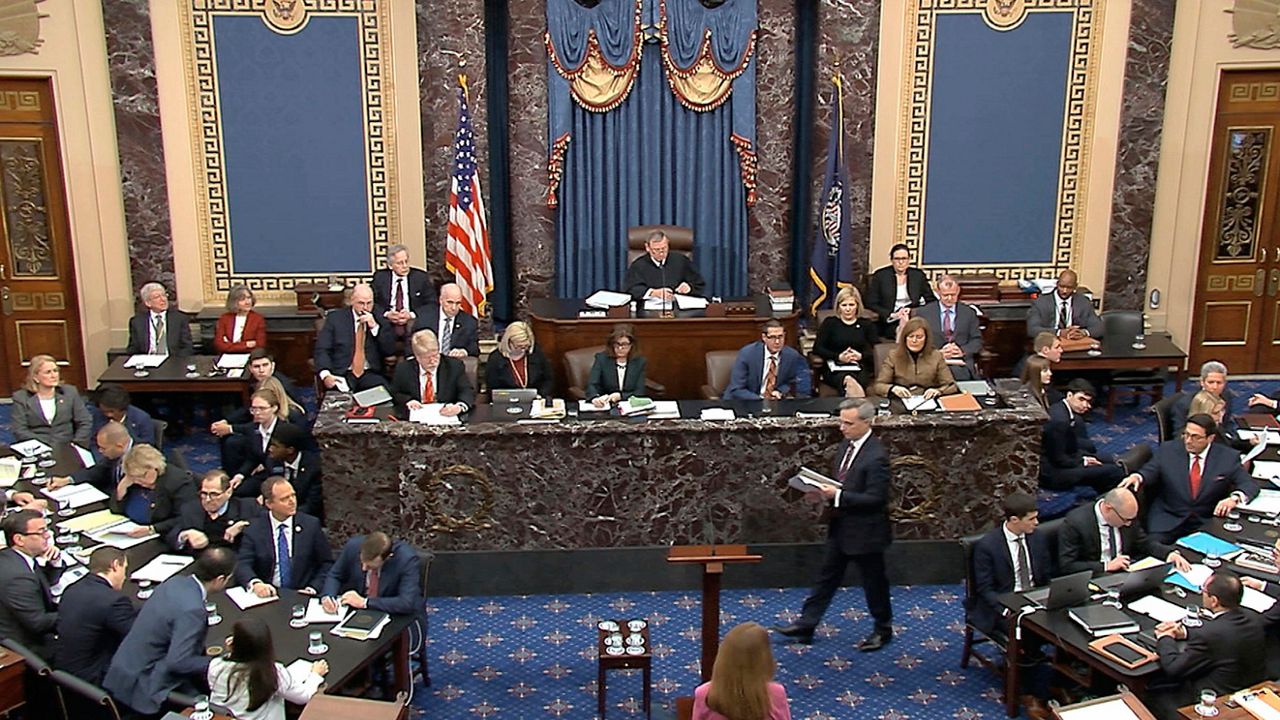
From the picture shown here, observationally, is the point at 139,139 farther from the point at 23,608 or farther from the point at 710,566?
the point at 710,566

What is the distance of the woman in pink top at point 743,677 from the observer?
4.72 m

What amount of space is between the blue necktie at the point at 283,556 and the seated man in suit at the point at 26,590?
1.15 m

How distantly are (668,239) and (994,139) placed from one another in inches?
132

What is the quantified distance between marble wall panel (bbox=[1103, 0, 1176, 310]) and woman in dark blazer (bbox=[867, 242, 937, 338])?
88.3 inches

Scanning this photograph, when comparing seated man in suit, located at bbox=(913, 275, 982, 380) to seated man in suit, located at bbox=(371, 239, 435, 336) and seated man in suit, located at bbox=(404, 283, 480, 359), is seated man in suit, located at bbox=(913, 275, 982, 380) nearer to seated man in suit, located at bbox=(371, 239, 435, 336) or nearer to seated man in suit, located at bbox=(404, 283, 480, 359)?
seated man in suit, located at bbox=(404, 283, 480, 359)

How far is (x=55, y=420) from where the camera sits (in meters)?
9.13

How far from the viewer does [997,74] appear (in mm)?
12188

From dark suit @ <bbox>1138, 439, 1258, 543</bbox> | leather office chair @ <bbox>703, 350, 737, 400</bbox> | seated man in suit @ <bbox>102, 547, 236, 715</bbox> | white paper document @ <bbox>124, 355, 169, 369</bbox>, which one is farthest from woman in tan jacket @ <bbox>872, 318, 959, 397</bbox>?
white paper document @ <bbox>124, 355, 169, 369</bbox>

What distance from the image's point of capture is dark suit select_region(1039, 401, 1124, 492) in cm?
901

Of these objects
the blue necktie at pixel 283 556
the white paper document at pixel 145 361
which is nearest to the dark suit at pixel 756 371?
the blue necktie at pixel 283 556

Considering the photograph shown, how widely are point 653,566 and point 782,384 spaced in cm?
202

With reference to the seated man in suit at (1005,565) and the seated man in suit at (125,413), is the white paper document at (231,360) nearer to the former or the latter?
the seated man in suit at (125,413)

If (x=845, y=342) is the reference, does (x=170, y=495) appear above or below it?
below

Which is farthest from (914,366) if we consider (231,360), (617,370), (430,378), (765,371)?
(231,360)
